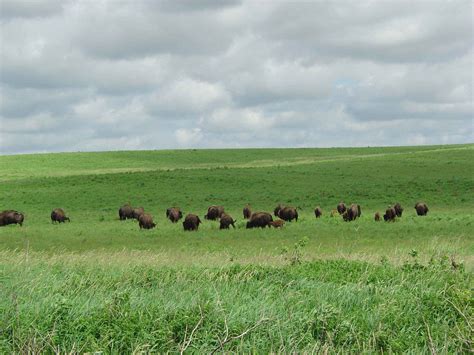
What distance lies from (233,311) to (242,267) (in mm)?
3654

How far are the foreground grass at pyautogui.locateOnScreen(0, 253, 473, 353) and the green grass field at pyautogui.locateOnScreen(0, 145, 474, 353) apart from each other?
0.03 m

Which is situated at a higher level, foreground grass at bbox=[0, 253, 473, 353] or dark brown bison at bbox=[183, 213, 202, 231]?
foreground grass at bbox=[0, 253, 473, 353]

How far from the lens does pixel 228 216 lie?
30953 millimetres

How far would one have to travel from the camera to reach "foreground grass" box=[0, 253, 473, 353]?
25.8 feet

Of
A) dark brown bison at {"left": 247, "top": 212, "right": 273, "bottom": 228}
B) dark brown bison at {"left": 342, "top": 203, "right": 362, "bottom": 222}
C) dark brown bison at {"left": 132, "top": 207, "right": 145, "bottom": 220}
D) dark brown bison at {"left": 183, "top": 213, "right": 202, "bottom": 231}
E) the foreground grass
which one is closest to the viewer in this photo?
the foreground grass

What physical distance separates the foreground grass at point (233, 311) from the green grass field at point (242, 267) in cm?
3

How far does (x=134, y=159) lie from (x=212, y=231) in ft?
211

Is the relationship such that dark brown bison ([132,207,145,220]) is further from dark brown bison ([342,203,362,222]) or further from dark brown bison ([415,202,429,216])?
dark brown bison ([415,202,429,216])

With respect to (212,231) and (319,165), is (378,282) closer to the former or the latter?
(212,231)

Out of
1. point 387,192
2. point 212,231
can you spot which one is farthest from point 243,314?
point 387,192

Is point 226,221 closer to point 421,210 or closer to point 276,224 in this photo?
point 276,224

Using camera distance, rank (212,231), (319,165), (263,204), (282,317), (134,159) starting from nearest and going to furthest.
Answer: (282,317)
(212,231)
(263,204)
(319,165)
(134,159)

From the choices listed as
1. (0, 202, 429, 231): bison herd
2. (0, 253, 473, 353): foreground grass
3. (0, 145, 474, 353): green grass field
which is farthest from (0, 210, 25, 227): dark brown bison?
(0, 253, 473, 353): foreground grass

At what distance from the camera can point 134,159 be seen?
92188mm
